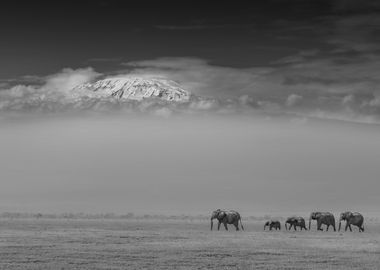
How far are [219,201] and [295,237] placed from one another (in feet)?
325

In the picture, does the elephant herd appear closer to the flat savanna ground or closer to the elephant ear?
the elephant ear

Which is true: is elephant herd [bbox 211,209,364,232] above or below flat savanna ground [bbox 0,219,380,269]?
above

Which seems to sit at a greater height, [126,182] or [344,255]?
[126,182]

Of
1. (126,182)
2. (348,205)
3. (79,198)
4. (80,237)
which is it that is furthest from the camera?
(126,182)

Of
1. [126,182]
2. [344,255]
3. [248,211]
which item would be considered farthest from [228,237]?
[126,182]

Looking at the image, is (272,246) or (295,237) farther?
(295,237)

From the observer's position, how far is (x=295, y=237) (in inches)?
1935

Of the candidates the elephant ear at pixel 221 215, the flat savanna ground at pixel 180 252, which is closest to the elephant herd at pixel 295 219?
the elephant ear at pixel 221 215

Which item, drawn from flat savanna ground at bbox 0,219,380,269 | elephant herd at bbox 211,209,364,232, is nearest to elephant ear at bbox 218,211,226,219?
elephant herd at bbox 211,209,364,232

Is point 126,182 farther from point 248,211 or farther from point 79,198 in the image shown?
point 248,211

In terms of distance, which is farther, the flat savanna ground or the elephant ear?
the elephant ear

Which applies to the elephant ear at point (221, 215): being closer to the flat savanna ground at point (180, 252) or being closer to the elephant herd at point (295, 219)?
the elephant herd at point (295, 219)

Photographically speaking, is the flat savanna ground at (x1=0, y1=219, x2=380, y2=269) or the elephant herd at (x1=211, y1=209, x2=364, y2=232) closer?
the flat savanna ground at (x1=0, y1=219, x2=380, y2=269)

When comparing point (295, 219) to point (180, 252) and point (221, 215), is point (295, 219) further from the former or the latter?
point (180, 252)
